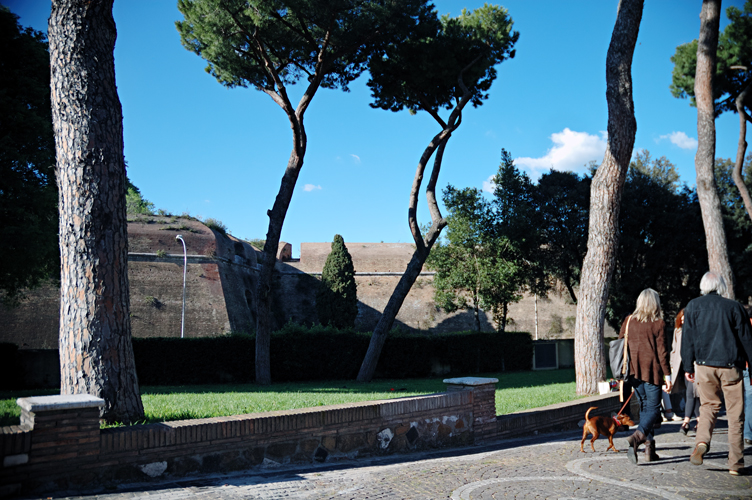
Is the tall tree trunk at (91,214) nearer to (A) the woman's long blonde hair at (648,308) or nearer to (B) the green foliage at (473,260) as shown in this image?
(A) the woman's long blonde hair at (648,308)

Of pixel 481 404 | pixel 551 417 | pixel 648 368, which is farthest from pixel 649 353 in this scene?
pixel 551 417

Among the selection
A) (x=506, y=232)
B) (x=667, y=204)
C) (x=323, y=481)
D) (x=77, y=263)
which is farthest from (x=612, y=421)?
(x=667, y=204)

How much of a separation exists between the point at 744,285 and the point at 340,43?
1902cm

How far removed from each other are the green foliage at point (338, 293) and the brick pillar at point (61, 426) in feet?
75.5

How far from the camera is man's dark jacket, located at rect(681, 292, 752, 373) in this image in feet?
14.4

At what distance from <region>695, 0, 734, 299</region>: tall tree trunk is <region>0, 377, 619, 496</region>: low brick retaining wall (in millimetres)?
7731

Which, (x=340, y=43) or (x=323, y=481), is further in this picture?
(x=340, y=43)

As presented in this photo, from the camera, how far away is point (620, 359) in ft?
17.4

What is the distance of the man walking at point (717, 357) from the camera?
4383 mm

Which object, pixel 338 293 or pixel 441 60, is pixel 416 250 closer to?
pixel 441 60

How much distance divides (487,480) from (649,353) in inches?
76.5

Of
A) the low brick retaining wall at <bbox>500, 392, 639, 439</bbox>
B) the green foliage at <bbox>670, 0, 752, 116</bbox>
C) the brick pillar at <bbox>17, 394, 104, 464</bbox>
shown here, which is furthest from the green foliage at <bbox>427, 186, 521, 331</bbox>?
the brick pillar at <bbox>17, 394, 104, 464</bbox>

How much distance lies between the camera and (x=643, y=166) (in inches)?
955

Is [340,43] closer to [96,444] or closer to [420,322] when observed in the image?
[96,444]
